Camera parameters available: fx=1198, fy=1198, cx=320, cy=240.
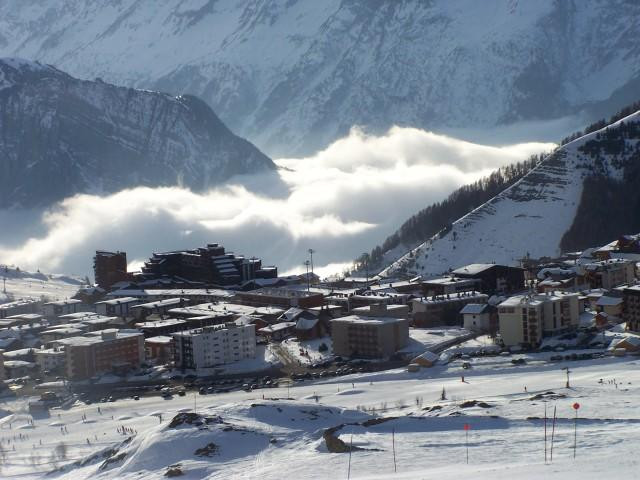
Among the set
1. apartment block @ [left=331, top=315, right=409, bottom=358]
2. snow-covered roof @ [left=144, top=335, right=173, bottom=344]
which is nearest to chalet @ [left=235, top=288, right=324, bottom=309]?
snow-covered roof @ [left=144, top=335, right=173, bottom=344]

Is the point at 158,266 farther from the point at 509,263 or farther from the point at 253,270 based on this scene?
the point at 509,263

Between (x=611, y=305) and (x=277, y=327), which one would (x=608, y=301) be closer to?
(x=611, y=305)

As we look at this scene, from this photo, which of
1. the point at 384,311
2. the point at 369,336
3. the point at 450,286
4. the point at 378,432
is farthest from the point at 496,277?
the point at 378,432

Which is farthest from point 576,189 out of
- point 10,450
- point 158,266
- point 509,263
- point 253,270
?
point 10,450

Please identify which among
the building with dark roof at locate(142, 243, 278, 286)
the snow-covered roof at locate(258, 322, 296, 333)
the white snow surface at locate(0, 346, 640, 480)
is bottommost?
the white snow surface at locate(0, 346, 640, 480)

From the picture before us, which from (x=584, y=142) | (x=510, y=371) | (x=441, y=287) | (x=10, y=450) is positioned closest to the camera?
(x=10, y=450)

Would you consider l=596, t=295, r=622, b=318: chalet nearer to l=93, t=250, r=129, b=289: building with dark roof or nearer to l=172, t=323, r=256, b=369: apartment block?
l=172, t=323, r=256, b=369: apartment block

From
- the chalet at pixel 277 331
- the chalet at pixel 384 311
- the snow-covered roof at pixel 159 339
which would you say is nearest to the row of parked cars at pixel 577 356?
the chalet at pixel 384 311
